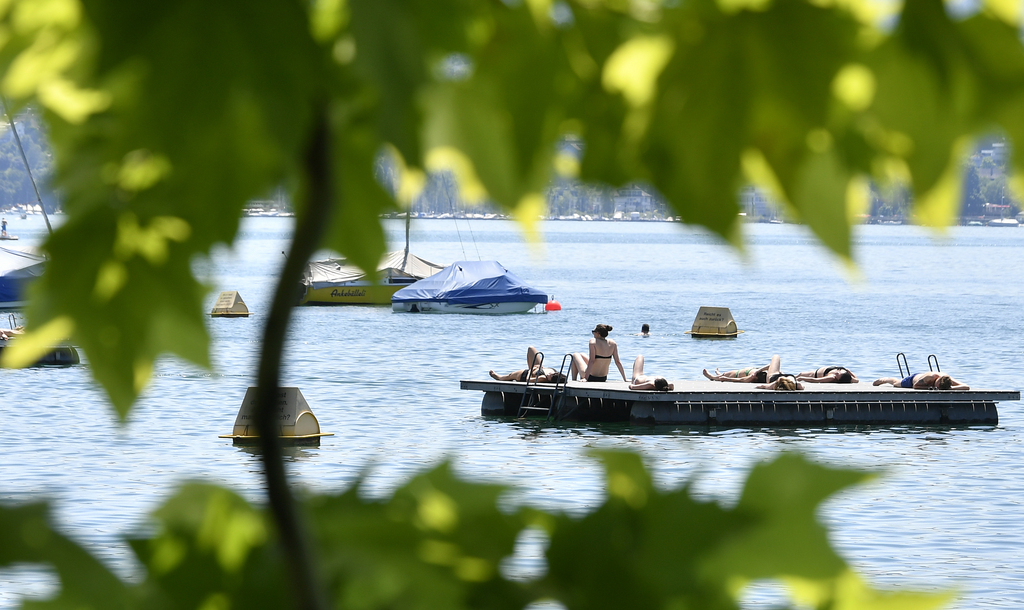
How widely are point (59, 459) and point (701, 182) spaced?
69.9 feet

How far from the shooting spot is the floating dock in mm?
22891

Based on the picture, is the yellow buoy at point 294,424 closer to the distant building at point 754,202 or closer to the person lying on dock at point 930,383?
the person lying on dock at point 930,383

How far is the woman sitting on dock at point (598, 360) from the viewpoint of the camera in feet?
78.1

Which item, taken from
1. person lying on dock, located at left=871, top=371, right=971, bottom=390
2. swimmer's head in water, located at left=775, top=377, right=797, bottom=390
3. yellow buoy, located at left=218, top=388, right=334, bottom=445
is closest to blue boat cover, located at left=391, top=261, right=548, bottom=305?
person lying on dock, located at left=871, top=371, right=971, bottom=390

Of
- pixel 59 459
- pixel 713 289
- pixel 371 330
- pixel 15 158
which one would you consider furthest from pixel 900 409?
pixel 713 289

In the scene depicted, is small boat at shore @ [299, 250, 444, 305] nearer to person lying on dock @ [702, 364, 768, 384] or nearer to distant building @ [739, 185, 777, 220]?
person lying on dock @ [702, 364, 768, 384]

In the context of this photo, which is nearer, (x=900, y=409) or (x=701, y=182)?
(x=701, y=182)

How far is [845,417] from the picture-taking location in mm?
23203

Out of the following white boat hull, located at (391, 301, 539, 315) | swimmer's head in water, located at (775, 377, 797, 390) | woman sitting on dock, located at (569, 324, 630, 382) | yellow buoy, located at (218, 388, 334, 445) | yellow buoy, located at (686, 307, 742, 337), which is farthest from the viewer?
white boat hull, located at (391, 301, 539, 315)

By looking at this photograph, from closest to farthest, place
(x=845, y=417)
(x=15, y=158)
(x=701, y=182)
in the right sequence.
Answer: (x=701, y=182) → (x=15, y=158) → (x=845, y=417)

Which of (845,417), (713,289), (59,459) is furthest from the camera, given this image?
(713,289)

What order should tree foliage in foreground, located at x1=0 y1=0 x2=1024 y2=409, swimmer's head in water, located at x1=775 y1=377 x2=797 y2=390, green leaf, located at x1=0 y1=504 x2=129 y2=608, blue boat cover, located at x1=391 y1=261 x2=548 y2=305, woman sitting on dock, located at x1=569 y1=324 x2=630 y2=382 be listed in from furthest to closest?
blue boat cover, located at x1=391 y1=261 x2=548 y2=305, woman sitting on dock, located at x1=569 y1=324 x2=630 y2=382, swimmer's head in water, located at x1=775 y1=377 x2=797 y2=390, green leaf, located at x1=0 y1=504 x2=129 y2=608, tree foliage in foreground, located at x1=0 y1=0 x2=1024 y2=409

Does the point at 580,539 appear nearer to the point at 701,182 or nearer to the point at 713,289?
the point at 701,182

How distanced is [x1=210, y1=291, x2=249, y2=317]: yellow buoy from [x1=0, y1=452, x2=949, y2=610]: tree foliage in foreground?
51348 mm
